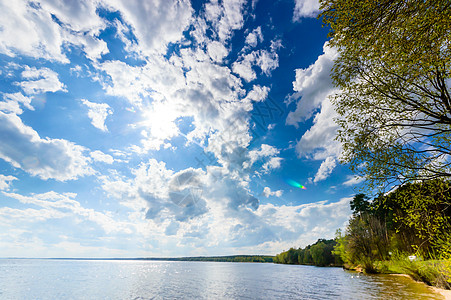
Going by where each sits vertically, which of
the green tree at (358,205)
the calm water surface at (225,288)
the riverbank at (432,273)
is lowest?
the calm water surface at (225,288)

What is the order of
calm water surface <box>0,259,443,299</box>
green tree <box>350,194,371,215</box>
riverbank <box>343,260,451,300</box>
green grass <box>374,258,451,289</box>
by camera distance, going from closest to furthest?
riverbank <box>343,260,451,300</box>, green grass <box>374,258,451,289</box>, calm water surface <box>0,259,443,299</box>, green tree <box>350,194,371,215</box>

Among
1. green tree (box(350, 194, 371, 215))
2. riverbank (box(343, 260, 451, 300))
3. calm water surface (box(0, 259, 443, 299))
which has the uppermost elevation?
green tree (box(350, 194, 371, 215))

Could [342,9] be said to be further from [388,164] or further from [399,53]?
[388,164]

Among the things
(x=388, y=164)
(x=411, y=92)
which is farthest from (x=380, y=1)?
(x=388, y=164)

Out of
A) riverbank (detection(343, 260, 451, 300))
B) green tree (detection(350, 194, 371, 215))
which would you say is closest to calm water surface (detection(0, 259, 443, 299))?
riverbank (detection(343, 260, 451, 300))

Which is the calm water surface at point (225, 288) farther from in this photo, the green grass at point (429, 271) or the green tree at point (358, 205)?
the green tree at point (358, 205)

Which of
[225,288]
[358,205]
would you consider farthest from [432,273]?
[358,205]

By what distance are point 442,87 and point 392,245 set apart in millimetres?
57124

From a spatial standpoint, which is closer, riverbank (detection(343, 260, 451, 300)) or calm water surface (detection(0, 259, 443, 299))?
riverbank (detection(343, 260, 451, 300))

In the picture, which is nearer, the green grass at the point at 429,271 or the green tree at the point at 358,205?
the green grass at the point at 429,271

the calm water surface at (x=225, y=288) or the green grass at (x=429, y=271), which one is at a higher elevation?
the green grass at (x=429, y=271)

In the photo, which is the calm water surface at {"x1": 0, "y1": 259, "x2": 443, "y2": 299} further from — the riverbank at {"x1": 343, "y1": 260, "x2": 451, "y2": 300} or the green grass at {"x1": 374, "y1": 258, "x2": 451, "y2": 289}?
the green grass at {"x1": 374, "y1": 258, "x2": 451, "y2": 289}

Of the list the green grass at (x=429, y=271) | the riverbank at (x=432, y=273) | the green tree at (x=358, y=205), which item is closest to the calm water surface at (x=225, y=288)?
the riverbank at (x=432, y=273)

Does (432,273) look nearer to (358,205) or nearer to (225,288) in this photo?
(225,288)
